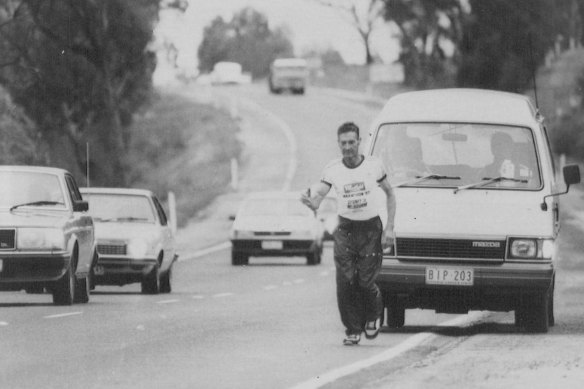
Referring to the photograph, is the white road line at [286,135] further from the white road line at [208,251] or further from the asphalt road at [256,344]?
the asphalt road at [256,344]

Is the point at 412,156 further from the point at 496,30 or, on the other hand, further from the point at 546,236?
the point at 496,30

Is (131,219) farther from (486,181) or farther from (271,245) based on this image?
(271,245)

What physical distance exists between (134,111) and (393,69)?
238 ft

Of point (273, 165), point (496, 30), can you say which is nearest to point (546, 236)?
point (273, 165)

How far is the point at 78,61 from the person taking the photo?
4850 cm

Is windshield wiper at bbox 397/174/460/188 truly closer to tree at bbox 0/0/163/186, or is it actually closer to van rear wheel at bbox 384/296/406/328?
van rear wheel at bbox 384/296/406/328

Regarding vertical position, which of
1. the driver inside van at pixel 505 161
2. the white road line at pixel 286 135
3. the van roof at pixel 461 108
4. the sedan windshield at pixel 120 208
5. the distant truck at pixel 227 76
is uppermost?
the distant truck at pixel 227 76

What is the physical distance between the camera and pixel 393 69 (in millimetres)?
123938

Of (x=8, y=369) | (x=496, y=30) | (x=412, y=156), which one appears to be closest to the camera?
(x=8, y=369)

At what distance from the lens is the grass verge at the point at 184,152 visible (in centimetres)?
6097

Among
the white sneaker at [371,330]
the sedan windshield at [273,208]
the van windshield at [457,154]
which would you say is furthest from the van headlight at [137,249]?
the sedan windshield at [273,208]

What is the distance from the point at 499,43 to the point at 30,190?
55.9 m

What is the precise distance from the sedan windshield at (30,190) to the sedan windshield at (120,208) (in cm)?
317

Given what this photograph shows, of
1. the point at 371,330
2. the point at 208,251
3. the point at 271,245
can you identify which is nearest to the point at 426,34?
the point at 208,251
